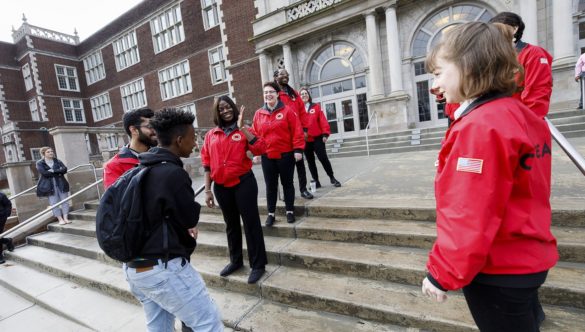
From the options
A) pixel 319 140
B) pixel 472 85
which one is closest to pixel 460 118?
pixel 472 85

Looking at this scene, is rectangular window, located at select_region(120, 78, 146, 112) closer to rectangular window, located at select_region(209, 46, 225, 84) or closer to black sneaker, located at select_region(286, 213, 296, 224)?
rectangular window, located at select_region(209, 46, 225, 84)

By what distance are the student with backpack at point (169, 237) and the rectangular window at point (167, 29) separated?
737 inches

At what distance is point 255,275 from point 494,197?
2420 millimetres

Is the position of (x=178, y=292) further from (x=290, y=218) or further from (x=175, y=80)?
(x=175, y=80)

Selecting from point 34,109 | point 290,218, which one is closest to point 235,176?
point 290,218

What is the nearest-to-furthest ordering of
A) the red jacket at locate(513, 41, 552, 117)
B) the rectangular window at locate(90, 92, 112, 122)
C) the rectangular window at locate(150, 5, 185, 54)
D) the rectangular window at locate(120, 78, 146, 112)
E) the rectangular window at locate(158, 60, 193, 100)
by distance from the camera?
the red jacket at locate(513, 41, 552, 117) → the rectangular window at locate(150, 5, 185, 54) → the rectangular window at locate(158, 60, 193, 100) → the rectangular window at locate(120, 78, 146, 112) → the rectangular window at locate(90, 92, 112, 122)

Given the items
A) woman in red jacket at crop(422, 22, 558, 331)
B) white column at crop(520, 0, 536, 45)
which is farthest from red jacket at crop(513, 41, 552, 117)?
white column at crop(520, 0, 536, 45)

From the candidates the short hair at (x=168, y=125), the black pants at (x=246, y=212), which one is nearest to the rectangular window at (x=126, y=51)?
the black pants at (x=246, y=212)

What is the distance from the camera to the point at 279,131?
11.2 ft

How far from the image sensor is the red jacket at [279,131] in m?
3.38

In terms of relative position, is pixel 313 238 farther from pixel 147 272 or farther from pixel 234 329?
pixel 147 272

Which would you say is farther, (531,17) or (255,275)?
(531,17)

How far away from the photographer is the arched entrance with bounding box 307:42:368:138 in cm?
1203

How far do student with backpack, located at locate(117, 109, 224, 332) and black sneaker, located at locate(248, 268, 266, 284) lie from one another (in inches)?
43.7
